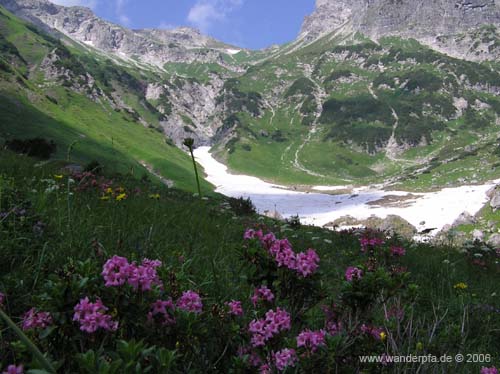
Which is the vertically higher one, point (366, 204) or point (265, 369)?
point (265, 369)

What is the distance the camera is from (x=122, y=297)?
5.02 feet

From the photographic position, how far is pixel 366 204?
8750 cm

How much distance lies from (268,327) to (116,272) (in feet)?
2.41

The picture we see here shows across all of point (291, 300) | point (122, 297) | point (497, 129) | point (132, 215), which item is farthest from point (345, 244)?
point (497, 129)

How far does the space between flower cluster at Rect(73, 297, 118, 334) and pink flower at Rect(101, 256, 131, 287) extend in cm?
13

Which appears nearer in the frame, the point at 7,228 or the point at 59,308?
the point at 59,308

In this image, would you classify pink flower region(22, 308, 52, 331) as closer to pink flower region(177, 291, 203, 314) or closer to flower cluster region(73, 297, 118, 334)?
flower cluster region(73, 297, 118, 334)

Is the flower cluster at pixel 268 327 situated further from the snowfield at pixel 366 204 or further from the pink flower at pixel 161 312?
the snowfield at pixel 366 204

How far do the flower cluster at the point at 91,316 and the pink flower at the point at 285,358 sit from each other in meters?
0.72

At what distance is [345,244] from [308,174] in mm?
164273

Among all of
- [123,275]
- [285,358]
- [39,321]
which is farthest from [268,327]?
[39,321]

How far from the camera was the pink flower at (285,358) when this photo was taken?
1584 millimetres

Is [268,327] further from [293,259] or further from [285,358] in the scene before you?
[293,259]

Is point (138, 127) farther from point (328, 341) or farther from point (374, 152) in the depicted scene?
point (328, 341)
